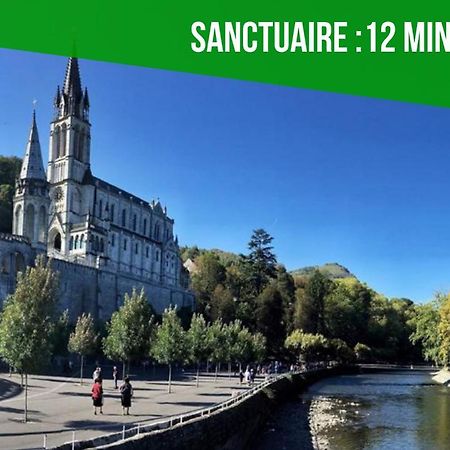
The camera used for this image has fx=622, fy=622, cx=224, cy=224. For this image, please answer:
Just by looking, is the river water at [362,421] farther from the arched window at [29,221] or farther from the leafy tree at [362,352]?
the leafy tree at [362,352]

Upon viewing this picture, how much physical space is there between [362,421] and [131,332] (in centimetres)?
1490

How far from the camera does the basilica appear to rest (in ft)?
242

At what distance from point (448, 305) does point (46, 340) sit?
172 ft

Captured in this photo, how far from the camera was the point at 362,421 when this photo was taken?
37.5 meters

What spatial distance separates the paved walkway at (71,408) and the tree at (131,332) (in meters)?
2.21

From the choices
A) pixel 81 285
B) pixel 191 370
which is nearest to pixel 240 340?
pixel 191 370

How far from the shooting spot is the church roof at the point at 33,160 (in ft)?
272

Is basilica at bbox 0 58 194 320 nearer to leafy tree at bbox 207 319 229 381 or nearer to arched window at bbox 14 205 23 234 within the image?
arched window at bbox 14 205 23 234

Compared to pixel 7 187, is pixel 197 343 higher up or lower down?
lower down

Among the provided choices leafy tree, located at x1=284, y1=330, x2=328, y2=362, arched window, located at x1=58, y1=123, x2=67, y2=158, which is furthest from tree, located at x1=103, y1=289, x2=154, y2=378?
arched window, located at x1=58, y1=123, x2=67, y2=158

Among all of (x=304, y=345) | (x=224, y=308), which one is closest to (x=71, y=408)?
(x=224, y=308)

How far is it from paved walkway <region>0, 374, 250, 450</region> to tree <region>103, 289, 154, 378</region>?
2.21 m

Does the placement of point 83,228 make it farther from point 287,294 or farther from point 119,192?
point 287,294

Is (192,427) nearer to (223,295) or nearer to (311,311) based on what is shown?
(223,295)
